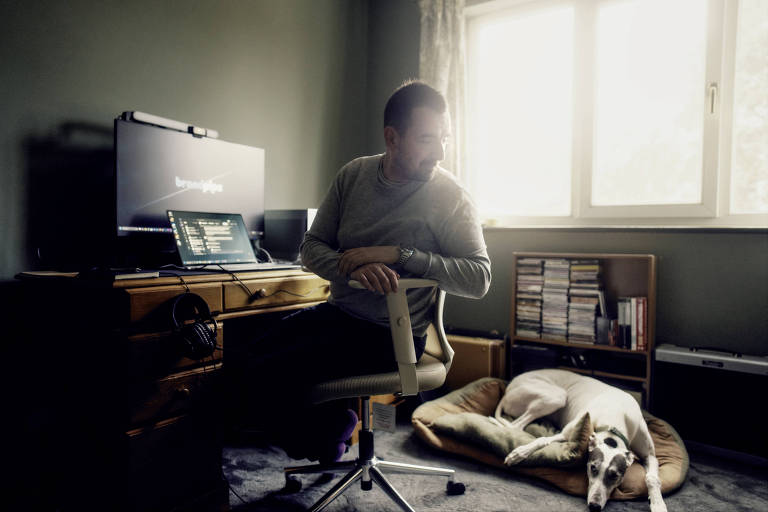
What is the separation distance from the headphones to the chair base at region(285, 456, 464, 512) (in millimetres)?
576

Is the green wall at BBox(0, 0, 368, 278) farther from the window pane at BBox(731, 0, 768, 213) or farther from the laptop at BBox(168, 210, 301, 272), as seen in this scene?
the window pane at BBox(731, 0, 768, 213)

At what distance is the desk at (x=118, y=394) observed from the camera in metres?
1.37

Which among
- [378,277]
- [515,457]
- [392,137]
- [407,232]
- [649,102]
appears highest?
[649,102]

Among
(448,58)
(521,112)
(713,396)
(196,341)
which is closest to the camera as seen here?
(196,341)

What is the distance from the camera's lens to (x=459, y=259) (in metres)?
1.43

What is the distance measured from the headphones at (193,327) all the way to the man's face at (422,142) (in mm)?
759

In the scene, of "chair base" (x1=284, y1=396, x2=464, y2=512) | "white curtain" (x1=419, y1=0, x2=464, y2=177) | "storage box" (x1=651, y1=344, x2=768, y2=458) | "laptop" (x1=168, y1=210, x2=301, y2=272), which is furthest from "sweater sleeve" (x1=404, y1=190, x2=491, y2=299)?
"white curtain" (x1=419, y1=0, x2=464, y2=177)

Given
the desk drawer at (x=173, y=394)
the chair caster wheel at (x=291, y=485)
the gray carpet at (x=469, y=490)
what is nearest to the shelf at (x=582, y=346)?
the gray carpet at (x=469, y=490)

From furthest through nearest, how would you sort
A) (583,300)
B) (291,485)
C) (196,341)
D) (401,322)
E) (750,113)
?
(583,300) → (750,113) → (291,485) → (196,341) → (401,322)

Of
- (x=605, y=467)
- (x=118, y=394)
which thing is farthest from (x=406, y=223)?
(x=605, y=467)

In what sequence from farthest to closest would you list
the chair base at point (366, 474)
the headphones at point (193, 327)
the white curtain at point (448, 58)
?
the white curtain at point (448, 58), the chair base at point (366, 474), the headphones at point (193, 327)

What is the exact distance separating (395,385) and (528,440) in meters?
0.87

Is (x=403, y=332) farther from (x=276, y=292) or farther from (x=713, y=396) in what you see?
(x=713, y=396)

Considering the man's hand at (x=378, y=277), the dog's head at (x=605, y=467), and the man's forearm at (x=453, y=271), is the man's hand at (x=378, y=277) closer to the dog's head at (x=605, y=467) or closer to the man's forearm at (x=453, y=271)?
the man's forearm at (x=453, y=271)
